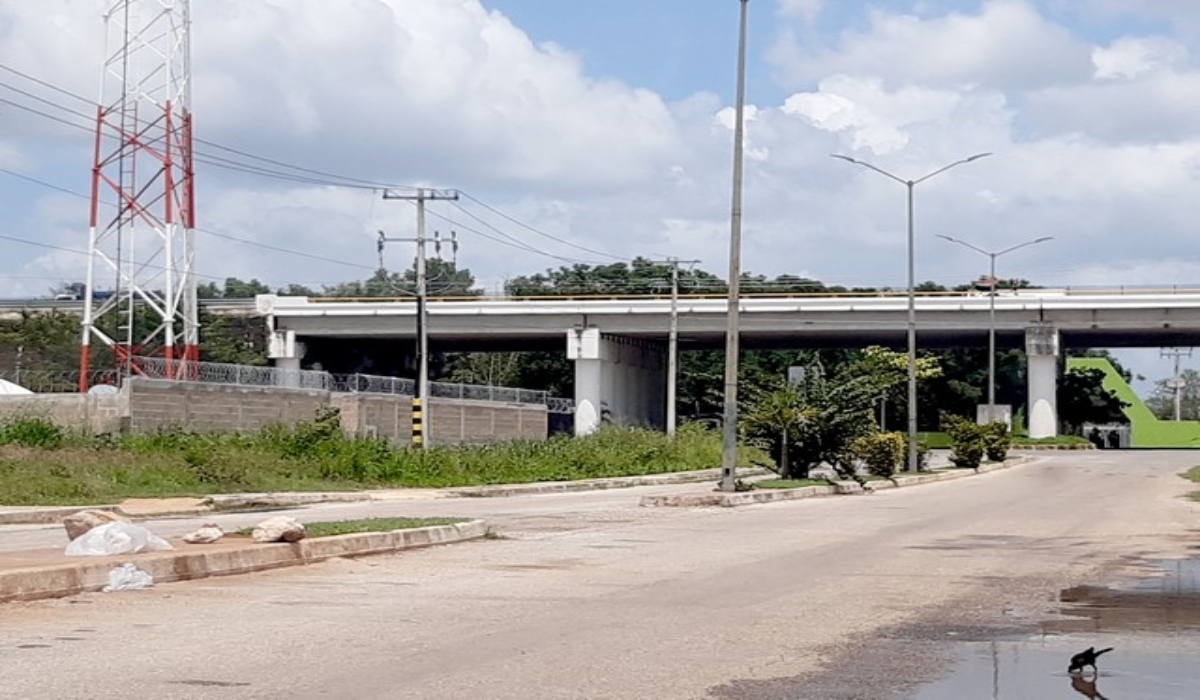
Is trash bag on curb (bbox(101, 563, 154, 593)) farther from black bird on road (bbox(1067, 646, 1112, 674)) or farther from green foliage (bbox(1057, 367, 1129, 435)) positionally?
green foliage (bbox(1057, 367, 1129, 435))

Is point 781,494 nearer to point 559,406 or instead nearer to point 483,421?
point 483,421

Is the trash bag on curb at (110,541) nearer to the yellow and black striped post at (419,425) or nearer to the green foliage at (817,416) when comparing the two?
the green foliage at (817,416)

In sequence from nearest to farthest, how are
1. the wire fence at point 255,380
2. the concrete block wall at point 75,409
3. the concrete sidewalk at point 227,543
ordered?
the concrete sidewalk at point 227,543, the concrete block wall at point 75,409, the wire fence at point 255,380

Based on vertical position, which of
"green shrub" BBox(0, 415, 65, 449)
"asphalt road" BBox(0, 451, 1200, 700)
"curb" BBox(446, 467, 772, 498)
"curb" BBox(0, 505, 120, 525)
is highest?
"green shrub" BBox(0, 415, 65, 449)

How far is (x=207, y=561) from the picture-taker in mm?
15547

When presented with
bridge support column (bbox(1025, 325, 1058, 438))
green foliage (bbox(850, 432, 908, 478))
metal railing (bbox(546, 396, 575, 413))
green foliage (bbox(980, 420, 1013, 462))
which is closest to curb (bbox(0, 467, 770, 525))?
green foliage (bbox(850, 432, 908, 478))

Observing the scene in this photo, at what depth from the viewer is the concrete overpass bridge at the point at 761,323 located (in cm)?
8600

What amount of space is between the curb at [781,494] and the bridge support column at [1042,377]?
38714mm

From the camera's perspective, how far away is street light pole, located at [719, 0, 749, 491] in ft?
105

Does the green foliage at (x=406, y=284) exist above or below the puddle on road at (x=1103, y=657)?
above

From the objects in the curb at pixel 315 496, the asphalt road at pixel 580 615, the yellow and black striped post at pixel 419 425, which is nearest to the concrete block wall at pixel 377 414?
the yellow and black striped post at pixel 419 425

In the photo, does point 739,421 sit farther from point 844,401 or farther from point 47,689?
point 47,689

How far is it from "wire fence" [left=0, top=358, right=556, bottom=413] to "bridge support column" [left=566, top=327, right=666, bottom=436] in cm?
543

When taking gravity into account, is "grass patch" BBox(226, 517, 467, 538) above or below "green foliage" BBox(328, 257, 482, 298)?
below
